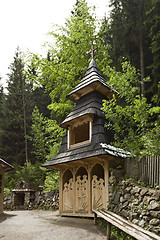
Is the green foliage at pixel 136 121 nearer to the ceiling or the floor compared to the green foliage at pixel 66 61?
nearer to the floor

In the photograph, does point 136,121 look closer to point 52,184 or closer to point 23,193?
point 52,184

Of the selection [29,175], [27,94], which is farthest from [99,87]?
[27,94]

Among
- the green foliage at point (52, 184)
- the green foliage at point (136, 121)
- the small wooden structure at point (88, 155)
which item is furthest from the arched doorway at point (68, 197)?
the green foliage at point (52, 184)

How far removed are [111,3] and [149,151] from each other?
14.8 m

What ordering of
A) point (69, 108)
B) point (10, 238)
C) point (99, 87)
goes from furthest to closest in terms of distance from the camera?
point (69, 108)
point (99, 87)
point (10, 238)

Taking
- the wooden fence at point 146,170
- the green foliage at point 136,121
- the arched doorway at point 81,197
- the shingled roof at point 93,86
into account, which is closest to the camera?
the wooden fence at point 146,170

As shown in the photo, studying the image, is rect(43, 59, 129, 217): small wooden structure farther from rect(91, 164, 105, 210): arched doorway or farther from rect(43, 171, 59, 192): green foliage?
rect(43, 171, 59, 192): green foliage

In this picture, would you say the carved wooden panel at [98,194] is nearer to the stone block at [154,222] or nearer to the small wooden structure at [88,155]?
the small wooden structure at [88,155]

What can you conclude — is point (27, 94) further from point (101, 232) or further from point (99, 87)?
point (101, 232)

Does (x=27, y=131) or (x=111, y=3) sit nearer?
(x=111, y=3)

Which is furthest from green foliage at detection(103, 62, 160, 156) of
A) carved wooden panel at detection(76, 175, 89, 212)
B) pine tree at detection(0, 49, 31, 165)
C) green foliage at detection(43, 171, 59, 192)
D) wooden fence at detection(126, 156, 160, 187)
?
pine tree at detection(0, 49, 31, 165)

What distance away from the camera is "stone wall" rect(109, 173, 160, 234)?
5359mm

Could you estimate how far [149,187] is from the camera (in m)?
6.33

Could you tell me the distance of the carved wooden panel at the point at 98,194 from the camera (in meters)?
8.93
